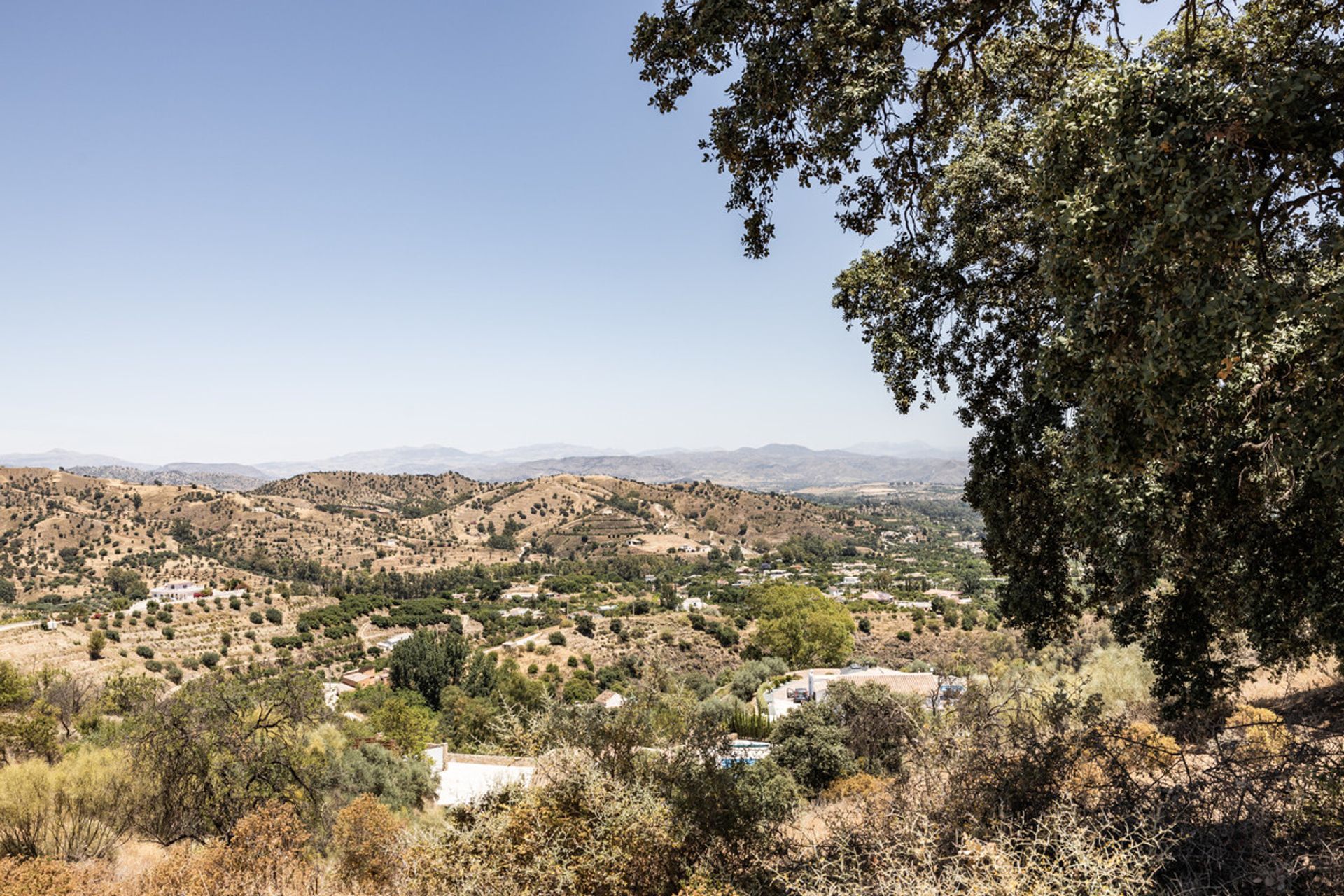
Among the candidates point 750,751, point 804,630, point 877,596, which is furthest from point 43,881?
point 877,596

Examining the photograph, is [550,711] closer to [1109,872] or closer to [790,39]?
[1109,872]

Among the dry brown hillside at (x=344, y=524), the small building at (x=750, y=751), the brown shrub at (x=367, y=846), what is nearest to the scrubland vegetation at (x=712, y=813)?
the brown shrub at (x=367, y=846)

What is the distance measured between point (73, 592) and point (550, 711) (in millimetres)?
74051

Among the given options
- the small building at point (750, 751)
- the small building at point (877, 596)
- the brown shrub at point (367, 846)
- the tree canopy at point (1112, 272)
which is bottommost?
the small building at point (877, 596)

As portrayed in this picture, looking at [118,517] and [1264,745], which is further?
[118,517]

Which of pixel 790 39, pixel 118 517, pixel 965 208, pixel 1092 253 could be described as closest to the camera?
pixel 1092 253

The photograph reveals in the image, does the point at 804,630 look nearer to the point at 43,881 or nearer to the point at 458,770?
the point at 458,770

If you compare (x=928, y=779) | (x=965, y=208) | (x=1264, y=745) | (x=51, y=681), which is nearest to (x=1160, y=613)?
(x=1264, y=745)

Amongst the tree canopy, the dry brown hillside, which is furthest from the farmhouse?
the tree canopy

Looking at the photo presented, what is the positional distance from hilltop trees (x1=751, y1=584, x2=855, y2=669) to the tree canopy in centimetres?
2873

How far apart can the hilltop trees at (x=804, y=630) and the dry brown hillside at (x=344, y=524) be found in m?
53.4

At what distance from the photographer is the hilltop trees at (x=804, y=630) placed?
35156mm

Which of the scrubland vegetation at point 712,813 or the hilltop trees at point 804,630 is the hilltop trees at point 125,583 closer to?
the hilltop trees at point 804,630

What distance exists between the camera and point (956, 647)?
41.0 m
